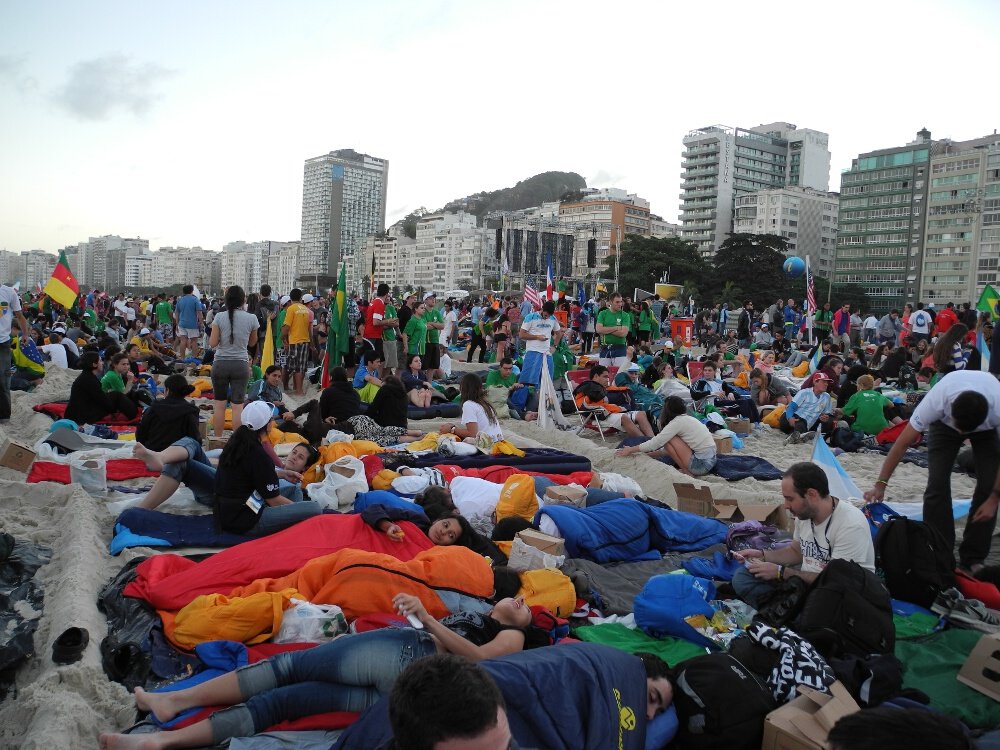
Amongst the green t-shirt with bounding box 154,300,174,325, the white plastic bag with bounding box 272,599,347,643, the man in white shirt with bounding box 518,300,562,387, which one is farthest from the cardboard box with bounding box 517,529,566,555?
the green t-shirt with bounding box 154,300,174,325

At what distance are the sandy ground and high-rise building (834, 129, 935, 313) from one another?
82369 mm

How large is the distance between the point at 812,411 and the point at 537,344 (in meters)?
3.52

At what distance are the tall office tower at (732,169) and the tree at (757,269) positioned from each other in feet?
132

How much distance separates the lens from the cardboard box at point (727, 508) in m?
5.40

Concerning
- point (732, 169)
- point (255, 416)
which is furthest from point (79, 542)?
point (732, 169)

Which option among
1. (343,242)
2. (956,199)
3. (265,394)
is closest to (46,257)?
(343,242)

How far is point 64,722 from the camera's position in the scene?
8.72 feet

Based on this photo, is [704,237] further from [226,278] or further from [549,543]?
[226,278]

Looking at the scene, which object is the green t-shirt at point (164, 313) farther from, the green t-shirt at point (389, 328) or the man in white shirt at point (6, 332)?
the man in white shirt at point (6, 332)

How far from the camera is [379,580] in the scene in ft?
11.5

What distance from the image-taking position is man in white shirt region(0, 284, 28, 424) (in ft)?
26.2

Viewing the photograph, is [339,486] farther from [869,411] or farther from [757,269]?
[757,269]

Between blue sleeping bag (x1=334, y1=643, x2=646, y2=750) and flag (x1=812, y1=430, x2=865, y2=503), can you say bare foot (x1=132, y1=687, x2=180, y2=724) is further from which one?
flag (x1=812, y1=430, x2=865, y2=503)

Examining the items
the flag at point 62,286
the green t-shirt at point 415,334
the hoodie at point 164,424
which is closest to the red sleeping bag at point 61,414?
the flag at point 62,286
